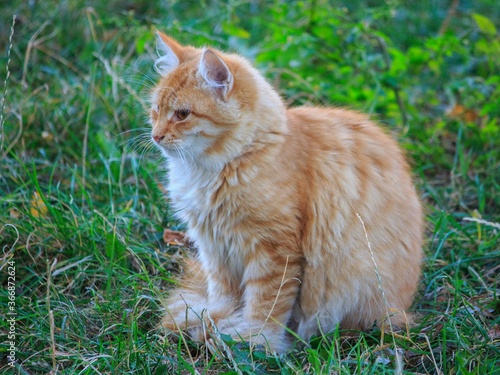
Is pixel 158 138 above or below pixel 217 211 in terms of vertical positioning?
above

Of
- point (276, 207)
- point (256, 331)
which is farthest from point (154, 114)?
point (256, 331)

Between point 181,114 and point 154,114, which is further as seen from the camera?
point 154,114

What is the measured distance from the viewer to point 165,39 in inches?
113

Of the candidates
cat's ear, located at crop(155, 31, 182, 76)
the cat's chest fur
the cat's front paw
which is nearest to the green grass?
the cat's front paw

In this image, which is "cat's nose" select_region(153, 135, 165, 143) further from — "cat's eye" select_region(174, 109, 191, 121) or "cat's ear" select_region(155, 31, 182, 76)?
"cat's ear" select_region(155, 31, 182, 76)

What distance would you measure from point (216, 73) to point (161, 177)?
1421mm

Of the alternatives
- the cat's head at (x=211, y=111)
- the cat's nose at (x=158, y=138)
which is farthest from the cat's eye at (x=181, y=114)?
the cat's nose at (x=158, y=138)

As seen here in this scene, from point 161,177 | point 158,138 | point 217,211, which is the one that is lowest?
point 161,177

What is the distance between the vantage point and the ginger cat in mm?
2635

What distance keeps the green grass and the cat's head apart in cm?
58

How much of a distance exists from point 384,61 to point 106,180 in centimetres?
220

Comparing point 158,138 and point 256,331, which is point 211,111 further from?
point 256,331

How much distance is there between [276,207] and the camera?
260 centimetres

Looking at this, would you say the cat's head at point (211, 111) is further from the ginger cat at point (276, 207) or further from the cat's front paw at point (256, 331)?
the cat's front paw at point (256, 331)
